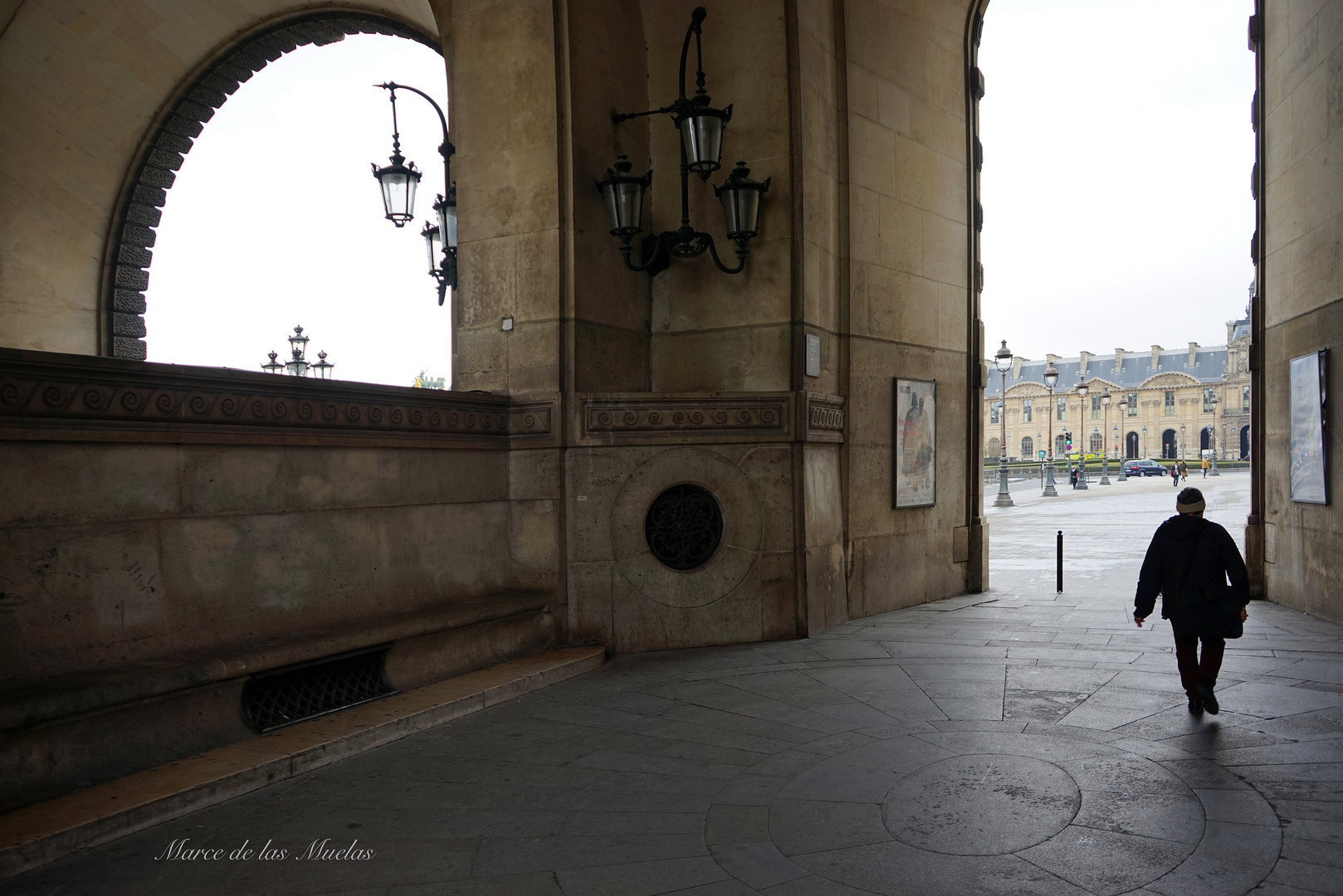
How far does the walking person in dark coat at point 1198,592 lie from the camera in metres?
5.48

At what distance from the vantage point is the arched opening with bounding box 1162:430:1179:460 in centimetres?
11031

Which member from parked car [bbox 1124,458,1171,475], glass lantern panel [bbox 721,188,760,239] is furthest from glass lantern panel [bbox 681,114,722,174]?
parked car [bbox 1124,458,1171,475]

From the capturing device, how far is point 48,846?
12.1 feet

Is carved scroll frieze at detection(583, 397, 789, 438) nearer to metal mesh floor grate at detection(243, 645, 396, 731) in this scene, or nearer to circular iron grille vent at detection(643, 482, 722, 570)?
circular iron grille vent at detection(643, 482, 722, 570)

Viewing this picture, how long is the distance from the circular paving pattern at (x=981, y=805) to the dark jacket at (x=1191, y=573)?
5.76 feet

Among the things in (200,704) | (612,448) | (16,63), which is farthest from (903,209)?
(16,63)

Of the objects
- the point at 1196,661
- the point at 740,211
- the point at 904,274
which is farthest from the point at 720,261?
the point at 1196,661

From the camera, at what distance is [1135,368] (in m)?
115

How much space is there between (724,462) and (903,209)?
4.34 metres

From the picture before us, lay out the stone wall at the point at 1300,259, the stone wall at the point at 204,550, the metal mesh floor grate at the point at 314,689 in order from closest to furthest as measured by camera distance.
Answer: the stone wall at the point at 204,550
the metal mesh floor grate at the point at 314,689
the stone wall at the point at 1300,259

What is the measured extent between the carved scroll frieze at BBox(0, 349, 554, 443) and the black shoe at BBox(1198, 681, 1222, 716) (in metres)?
5.48

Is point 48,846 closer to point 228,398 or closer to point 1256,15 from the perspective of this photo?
point 228,398

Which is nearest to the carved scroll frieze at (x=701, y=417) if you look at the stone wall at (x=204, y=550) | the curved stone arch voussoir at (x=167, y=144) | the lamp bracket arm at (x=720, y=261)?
the stone wall at (x=204, y=550)

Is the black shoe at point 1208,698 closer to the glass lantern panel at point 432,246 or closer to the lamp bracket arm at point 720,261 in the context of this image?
the lamp bracket arm at point 720,261
